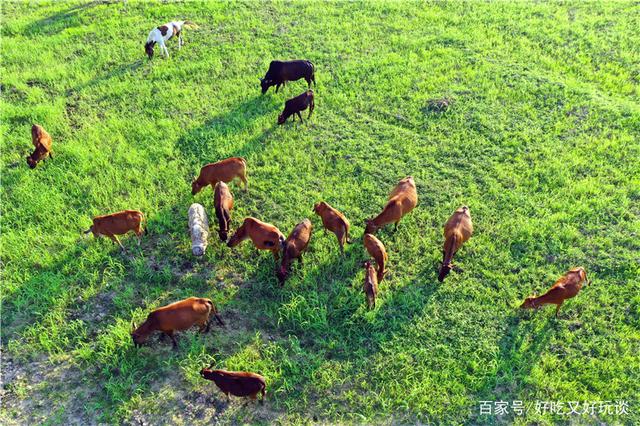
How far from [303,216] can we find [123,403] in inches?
170

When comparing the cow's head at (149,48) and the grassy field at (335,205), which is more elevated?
the cow's head at (149,48)

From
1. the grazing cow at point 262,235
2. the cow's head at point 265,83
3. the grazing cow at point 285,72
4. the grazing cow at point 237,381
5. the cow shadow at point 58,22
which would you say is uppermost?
the cow shadow at point 58,22

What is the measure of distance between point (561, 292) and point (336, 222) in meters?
3.67

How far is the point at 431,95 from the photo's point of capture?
12.0 metres

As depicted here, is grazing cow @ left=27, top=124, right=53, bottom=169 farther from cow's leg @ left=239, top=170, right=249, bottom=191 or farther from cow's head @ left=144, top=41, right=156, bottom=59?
cow's leg @ left=239, top=170, right=249, bottom=191

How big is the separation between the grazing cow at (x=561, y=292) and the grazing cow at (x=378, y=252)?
7.42 feet

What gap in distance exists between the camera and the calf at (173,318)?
271 inches

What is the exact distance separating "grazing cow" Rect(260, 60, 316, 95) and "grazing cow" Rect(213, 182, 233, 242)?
3998 mm

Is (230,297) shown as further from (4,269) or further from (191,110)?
(191,110)

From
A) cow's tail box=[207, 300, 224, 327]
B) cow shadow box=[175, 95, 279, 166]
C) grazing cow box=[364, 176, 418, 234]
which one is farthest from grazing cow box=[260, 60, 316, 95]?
cow's tail box=[207, 300, 224, 327]

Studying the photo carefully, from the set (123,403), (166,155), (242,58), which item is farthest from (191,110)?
(123,403)

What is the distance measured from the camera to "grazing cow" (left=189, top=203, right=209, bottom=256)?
27.2ft

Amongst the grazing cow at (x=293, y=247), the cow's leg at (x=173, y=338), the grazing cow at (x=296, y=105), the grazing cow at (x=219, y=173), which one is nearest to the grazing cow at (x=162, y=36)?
the grazing cow at (x=296, y=105)

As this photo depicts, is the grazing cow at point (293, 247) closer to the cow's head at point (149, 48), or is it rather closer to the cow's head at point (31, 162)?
the cow's head at point (31, 162)
